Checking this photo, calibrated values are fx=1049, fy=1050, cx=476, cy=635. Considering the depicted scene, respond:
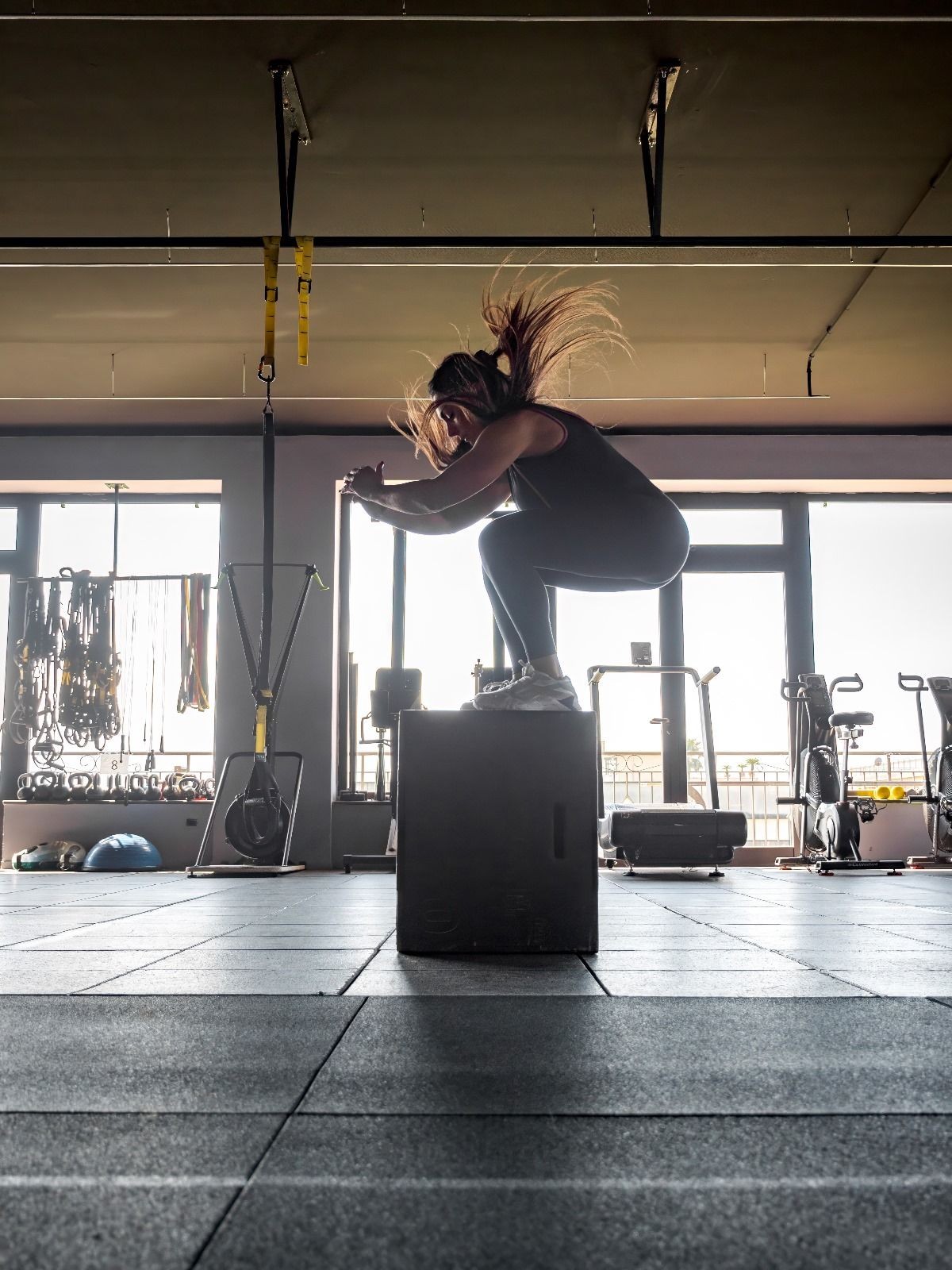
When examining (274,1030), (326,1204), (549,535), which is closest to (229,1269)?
(326,1204)

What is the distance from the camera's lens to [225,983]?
193cm

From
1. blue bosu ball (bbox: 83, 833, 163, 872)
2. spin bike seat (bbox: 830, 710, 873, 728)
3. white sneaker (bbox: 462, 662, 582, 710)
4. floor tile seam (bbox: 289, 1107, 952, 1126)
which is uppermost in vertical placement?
spin bike seat (bbox: 830, 710, 873, 728)

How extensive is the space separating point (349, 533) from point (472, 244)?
5009 mm

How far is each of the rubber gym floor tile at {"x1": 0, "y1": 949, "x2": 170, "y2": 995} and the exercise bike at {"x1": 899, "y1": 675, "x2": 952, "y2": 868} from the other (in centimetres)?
635

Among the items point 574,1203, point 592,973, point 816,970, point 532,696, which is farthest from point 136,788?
point 574,1203

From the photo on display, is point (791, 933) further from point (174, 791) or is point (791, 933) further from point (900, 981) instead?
point (174, 791)

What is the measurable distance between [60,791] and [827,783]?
572 cm

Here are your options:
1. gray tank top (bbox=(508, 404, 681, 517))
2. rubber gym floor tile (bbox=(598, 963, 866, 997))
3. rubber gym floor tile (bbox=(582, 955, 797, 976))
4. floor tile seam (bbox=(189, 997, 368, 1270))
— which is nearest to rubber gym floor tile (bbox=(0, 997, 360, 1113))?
floor tile seam (bbox=(189, 997, 368, 1270))

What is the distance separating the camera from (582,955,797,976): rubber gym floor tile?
6.98ft

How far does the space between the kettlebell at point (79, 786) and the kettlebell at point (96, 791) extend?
0.5 inches

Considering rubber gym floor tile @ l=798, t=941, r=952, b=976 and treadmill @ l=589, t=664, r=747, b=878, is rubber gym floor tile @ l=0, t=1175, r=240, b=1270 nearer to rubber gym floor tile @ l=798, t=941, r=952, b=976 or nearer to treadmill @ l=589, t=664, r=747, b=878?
rubber gym floor tile @ l=798, t=941, r=952, b=976

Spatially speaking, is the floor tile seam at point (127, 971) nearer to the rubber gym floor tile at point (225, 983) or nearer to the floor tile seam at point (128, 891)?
the rubber gym floor tile at point (225, 983)

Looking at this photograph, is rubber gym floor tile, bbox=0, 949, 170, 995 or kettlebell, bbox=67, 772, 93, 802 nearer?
rubber gym floor tile, bbox=0, 949, 170, 995

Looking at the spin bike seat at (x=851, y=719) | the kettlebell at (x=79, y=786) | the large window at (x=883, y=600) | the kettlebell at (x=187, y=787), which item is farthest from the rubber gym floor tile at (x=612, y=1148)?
the large window at (x=883, y=600)
